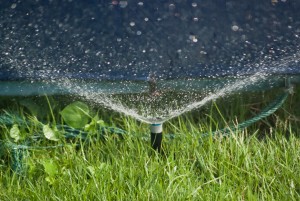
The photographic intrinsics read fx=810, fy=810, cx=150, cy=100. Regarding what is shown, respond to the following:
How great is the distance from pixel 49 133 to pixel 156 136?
0.43 metres

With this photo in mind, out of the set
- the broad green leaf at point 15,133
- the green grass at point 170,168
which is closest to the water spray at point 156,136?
the green grass at point 170,168

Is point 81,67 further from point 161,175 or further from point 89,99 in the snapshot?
point 161,175

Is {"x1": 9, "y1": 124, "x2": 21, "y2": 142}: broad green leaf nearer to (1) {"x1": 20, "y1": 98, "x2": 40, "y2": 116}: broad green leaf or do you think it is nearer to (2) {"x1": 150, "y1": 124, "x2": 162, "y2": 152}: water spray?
(1) {"x1": 20, "y1": 98, "x2": 40, "y2": 116}: broad green leaf

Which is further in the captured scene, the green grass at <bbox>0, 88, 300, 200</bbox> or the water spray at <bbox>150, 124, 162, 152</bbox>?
the water spray at <bbox>150, 124, 162, 152</bbox>

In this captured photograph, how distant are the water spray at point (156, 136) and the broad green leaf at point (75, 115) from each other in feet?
1.18

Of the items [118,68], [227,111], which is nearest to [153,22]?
[118,68]

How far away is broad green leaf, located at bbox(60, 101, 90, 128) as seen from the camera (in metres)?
3.15

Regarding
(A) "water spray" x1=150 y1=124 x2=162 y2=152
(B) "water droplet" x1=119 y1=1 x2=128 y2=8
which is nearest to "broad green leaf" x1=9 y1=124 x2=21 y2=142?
(A) "water spray" x1=150 y1=124 x2=162 y2=152

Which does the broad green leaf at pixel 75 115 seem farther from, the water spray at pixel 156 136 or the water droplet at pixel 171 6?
the water droplet at pixel 171 6

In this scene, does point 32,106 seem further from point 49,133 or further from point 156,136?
point 156,136

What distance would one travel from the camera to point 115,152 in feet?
9.72

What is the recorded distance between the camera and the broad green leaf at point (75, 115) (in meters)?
3.15

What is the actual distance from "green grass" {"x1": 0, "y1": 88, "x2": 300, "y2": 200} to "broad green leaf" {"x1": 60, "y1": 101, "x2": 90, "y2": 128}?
103 mm

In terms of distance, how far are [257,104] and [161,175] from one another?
2.49 ft
